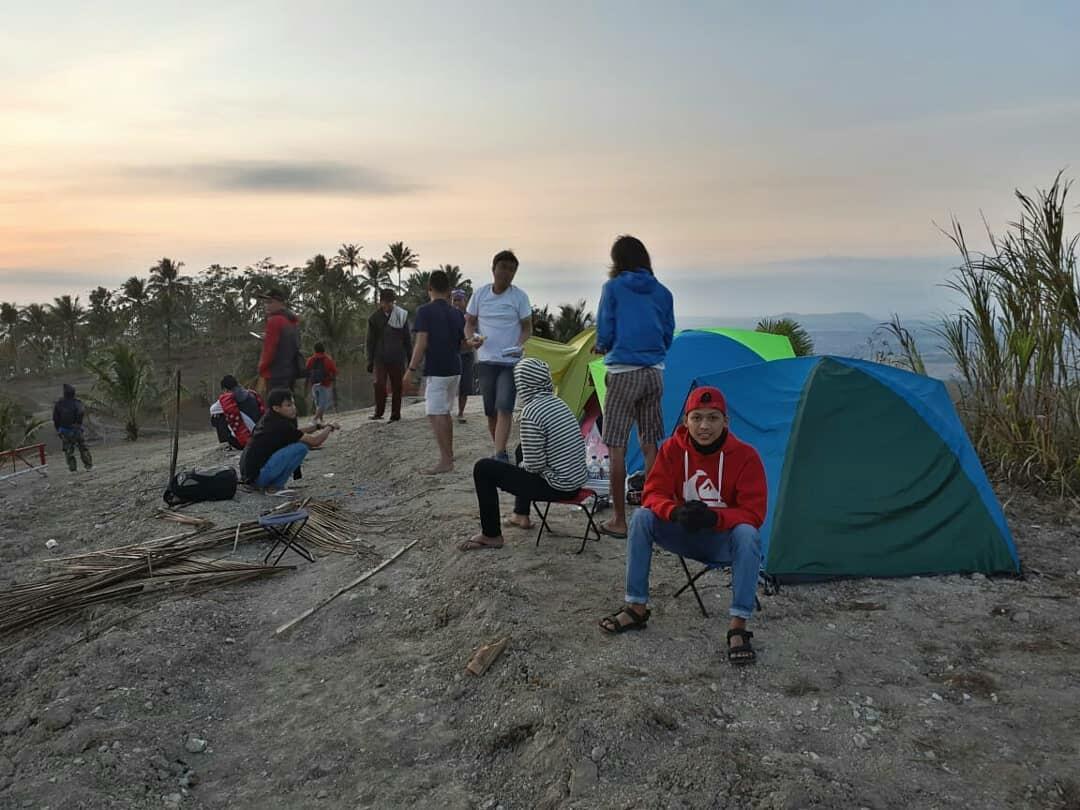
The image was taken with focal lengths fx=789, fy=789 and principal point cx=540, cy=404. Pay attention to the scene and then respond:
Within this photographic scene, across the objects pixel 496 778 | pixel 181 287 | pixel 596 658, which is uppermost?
pixel 181 287

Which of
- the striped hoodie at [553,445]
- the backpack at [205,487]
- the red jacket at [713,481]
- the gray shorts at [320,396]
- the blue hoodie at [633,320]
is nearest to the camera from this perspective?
the red jacket at [713,481]

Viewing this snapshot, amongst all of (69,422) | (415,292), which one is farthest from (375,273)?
(69,422)

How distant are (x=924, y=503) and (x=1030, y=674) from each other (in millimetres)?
1406

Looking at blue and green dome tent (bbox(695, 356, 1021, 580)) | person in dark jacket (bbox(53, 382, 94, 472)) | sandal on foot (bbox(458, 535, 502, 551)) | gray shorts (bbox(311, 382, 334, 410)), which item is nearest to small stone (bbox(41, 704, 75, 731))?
sandal on foot (bbox(458, 535, 502, 551))

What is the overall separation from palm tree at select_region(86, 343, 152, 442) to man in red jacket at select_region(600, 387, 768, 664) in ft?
92.2

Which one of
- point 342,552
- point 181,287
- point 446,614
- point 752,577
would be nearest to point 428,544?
point 342,552

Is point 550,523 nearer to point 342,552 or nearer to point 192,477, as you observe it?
point 342,552

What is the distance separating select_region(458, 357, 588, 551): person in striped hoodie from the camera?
16.4 feet

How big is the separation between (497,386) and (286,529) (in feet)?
6.85

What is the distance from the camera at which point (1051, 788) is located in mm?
2857

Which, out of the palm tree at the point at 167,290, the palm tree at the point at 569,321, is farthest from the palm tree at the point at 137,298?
the palm tree at the point at 569,321

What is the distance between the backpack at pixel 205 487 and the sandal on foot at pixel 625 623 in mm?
4559

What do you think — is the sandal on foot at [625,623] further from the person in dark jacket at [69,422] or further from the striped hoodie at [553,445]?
the person in dark jacket at [69,422]

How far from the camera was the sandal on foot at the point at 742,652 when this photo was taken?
3762mm
